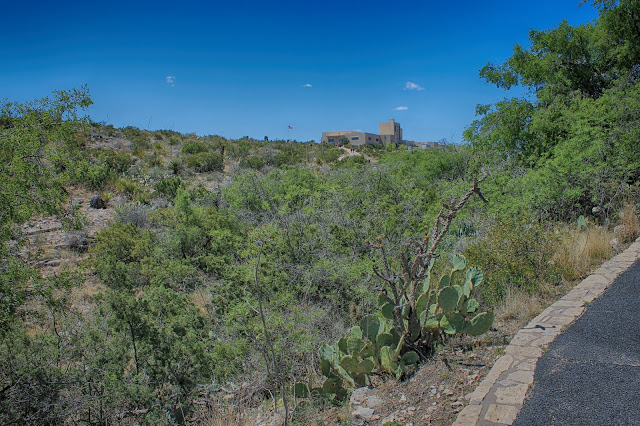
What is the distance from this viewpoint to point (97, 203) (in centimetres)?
1609

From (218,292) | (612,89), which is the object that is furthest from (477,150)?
(218,292)

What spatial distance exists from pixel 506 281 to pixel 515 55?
856 cm

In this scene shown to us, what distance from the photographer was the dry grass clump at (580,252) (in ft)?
19.7

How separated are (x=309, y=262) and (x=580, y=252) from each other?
4401mm

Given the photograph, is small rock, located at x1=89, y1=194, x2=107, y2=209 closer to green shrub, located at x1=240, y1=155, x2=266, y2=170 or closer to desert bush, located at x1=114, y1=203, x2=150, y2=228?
desert bush, located at x1=114, y1=203, x2=150, y2=228

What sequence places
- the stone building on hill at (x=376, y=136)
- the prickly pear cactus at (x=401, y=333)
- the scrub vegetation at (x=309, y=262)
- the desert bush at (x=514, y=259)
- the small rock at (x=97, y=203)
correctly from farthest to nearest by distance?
the stone building on hill at (x=376, y=136) → the small rock at (x=97, y=203) → the desert bush at (x=514, y=259) → the scrub vegetation at (x=309, y=262) → the prickly pear cactus at (x=401, y=333)

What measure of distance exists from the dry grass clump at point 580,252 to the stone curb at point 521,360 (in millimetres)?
→ 314

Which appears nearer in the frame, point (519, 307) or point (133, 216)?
point (519, 307)

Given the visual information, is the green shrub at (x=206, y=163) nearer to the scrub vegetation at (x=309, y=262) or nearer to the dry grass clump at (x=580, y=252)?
the scrub vegetation at (x=309, y=262)

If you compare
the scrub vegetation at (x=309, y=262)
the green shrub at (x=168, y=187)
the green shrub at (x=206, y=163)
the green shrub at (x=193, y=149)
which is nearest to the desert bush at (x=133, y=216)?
the scrub vegetation at (x=309, y=262)

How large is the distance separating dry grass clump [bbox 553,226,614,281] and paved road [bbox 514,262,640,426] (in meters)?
1.33

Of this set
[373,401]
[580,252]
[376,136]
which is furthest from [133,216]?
[376,136]

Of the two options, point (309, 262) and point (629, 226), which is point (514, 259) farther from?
point (309, 262)

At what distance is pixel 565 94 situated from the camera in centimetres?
1127
